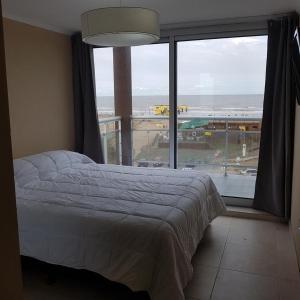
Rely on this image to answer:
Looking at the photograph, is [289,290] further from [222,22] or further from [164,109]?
[222,22]

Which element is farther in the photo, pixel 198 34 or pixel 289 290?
pixel 198 34

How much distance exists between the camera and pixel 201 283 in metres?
2.49

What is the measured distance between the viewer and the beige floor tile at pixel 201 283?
2.35 meters

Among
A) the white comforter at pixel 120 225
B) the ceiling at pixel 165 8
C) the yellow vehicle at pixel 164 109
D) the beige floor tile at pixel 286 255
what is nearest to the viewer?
the white comforter at pixel 120 225

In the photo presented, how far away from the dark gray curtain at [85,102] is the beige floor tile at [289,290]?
9.10ft

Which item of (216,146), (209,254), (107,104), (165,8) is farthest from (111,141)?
(209,254)

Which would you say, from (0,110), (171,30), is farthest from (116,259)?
(171,30)

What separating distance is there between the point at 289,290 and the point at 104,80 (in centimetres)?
339

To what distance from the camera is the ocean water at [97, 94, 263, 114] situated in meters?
3.92

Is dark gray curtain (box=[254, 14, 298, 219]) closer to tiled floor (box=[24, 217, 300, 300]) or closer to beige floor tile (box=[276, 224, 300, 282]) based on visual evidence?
beige floor tile (box=[276, 224, 300, 282])

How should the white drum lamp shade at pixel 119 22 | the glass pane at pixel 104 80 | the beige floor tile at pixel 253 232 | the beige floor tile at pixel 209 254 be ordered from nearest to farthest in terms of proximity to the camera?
the white drum lamp shade at pixel 119 22 → the beige floor tile at pixel 209 254 → the beige floor tile at pixel 253 232 → the glass pane at pixel 104 80

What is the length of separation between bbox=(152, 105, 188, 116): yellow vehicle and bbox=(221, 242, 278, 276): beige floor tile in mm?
1850

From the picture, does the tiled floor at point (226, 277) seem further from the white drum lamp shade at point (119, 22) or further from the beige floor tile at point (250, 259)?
the white drum lamp shade at point (119, 22)

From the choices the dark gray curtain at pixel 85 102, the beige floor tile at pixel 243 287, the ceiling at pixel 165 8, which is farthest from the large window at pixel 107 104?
the beige floor tile at pixel 243 287
